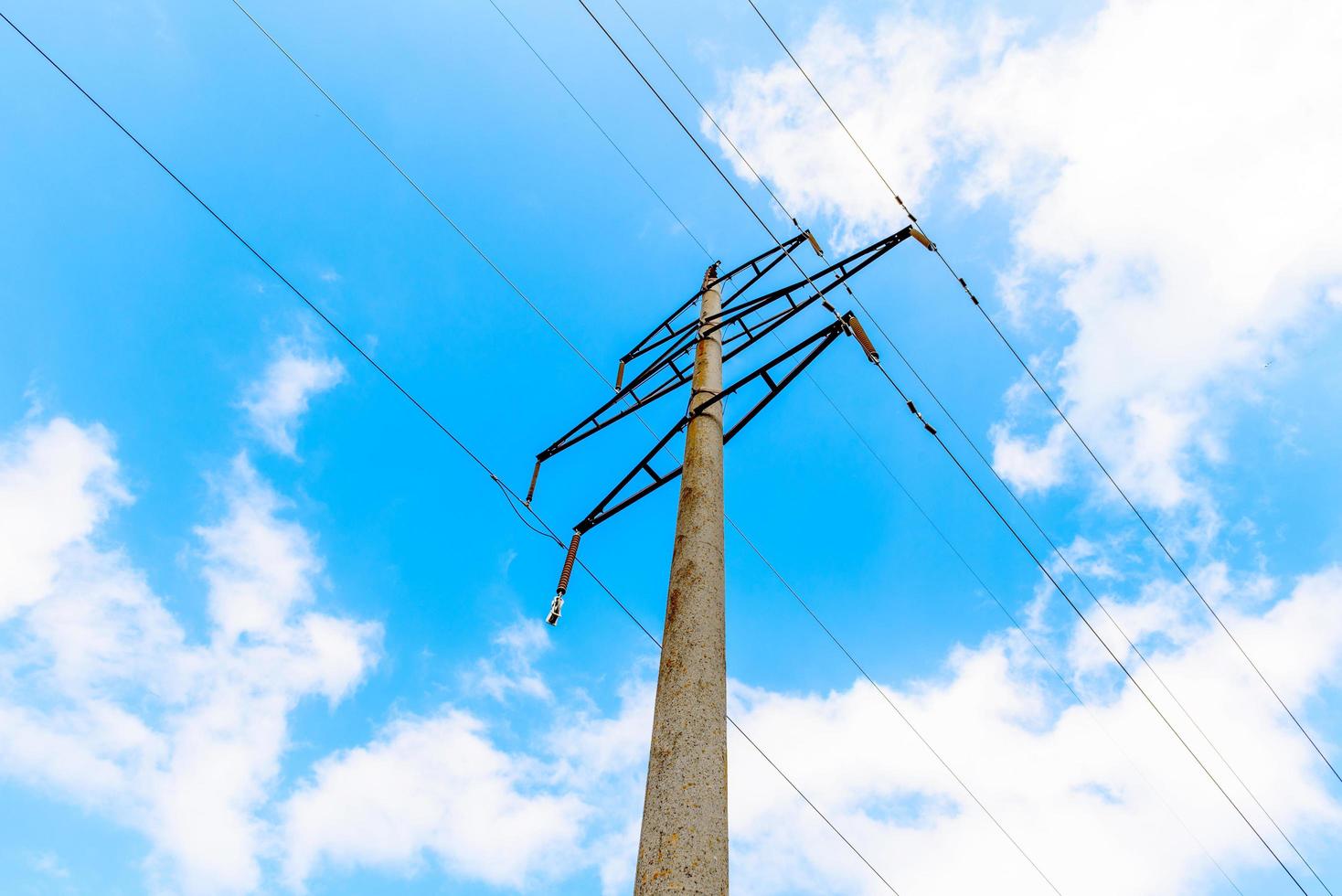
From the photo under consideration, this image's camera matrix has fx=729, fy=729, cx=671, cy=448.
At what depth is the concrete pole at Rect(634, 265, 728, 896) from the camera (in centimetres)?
334

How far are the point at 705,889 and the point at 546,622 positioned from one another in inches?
150

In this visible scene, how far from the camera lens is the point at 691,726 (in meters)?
3.77

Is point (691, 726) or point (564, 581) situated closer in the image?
point (691, 726)

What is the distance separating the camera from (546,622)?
681 centimetres

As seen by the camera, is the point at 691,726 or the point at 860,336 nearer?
the point at 691,726

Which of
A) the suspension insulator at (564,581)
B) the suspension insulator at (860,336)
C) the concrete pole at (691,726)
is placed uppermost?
the suspension insulator at (860,336)

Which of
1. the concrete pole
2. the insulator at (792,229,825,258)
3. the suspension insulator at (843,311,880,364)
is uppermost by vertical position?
the insulator at (792,229,825,258)

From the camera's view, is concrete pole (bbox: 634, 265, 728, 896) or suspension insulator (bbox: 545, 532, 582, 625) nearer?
concrete pole (bbox: 634, 265, 728, 896)

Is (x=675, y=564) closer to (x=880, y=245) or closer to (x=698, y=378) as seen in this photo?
(x=698, y=378)

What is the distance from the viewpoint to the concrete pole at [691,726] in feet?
11.0

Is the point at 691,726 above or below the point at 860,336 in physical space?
below

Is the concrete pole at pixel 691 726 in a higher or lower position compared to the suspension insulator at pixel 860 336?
lower

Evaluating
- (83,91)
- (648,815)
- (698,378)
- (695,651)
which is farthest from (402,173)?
(648,815)

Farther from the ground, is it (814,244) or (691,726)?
(814,244)
